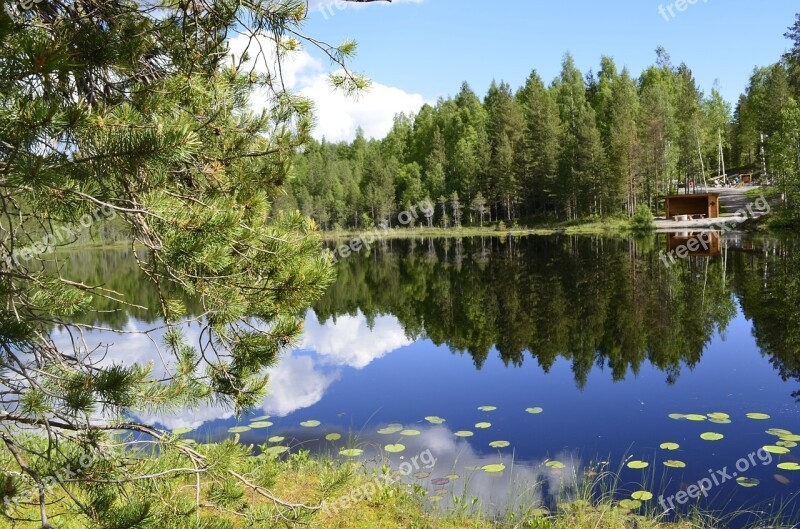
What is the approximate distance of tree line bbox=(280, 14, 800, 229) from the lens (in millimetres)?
55125

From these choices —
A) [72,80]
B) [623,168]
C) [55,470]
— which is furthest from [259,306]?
[623,168]

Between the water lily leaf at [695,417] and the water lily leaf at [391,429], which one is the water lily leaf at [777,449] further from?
the water lily leaf at [391,429]

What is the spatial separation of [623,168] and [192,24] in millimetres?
54665

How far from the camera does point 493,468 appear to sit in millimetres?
7352

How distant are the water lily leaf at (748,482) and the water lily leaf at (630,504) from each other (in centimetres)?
148

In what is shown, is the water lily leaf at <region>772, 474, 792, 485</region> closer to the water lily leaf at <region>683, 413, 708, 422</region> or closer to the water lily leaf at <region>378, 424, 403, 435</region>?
the water lily leaf at <region>683, 413, 708, 422</region>

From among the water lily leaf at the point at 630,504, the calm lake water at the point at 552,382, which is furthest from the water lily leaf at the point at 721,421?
the water lily leaf at the point at 630,504

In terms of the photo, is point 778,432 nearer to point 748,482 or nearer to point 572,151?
point 748,482

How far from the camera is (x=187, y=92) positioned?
345 centimetres

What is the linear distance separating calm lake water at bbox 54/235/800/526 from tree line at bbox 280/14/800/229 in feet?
83.1

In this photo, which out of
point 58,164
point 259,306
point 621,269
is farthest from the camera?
point 621,269

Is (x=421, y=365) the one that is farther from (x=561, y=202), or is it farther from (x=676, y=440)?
(x=561, y=202)

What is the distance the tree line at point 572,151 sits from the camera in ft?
181

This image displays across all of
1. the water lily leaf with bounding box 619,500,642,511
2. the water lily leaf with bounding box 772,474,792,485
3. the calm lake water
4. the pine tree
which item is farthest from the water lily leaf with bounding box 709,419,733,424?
the pine tree
